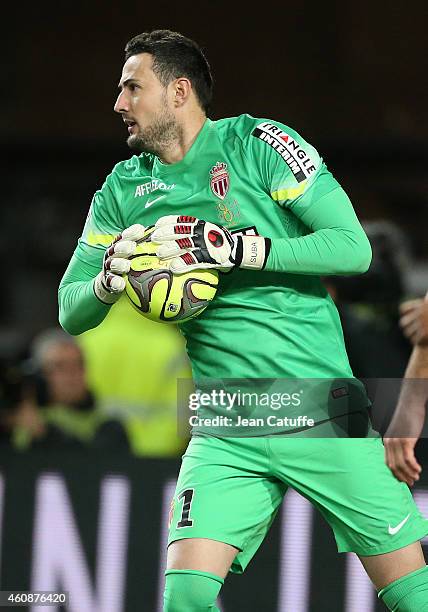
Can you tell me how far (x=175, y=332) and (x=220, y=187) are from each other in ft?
9.78

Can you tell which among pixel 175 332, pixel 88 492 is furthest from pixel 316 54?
pixel 88 492

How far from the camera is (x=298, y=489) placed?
3.27 meters

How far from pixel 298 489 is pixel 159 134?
106cm

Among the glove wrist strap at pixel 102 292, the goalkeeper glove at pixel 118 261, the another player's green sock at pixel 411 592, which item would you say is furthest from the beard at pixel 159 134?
the another player's green sock at pixel 411 592

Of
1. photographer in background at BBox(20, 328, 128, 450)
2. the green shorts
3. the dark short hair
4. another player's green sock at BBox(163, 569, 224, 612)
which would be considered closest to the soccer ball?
the green shorts

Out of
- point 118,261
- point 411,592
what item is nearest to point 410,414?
point 411,592

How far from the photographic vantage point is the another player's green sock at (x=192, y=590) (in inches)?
123

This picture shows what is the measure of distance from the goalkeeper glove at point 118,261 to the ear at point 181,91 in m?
0.42

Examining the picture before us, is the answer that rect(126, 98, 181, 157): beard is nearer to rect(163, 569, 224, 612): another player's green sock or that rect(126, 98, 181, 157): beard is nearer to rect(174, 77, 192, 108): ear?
rect(174, 77, 192, 108): ear

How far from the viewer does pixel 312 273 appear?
3176 millimetres

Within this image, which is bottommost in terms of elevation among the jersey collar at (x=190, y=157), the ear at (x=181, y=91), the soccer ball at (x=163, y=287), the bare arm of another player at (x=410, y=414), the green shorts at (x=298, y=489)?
the green shorts at (x=298, y=489)

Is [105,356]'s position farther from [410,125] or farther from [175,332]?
[410,125]

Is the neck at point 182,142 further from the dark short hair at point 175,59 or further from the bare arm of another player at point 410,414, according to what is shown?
the bare arm of another player at point 410,414

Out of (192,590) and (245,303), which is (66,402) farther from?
(192,590)
